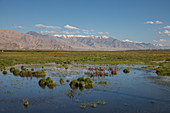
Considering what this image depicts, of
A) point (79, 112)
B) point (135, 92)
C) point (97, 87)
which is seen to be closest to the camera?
point (79, 112)

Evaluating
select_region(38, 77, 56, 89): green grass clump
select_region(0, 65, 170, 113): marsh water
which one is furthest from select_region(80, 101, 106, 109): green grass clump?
select_region(38, 77, 56, 89): green grass clump

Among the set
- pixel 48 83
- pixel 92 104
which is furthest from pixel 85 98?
pixel 48 83

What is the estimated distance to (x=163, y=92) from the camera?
22.9 metres

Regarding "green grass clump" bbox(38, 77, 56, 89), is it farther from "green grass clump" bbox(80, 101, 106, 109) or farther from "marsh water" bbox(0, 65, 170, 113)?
"green grass clump" bbox(80, 101, 106, 109)

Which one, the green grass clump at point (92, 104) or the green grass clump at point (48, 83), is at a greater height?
the green grass clump at point (48, 83)

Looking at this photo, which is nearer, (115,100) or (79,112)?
(79,112)

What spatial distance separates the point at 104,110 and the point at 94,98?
3.54 m

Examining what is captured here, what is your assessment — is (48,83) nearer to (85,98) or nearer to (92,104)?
(85,98)

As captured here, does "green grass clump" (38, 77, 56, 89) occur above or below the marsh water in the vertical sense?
above

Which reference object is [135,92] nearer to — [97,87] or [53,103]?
[97,87]

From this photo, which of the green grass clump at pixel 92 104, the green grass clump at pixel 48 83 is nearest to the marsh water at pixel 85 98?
the green grass clump at pixel 92 104

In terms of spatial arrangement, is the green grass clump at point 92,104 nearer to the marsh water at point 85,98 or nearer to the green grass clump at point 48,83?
the marsh water at point 85,98

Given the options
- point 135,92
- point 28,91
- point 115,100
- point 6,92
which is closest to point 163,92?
point 135,92

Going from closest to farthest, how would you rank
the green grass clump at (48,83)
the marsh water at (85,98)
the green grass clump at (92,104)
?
1. the marsh water at (85,98)
2. the green grass clump at (92,104)
3. the green grass clump at (48,83)
